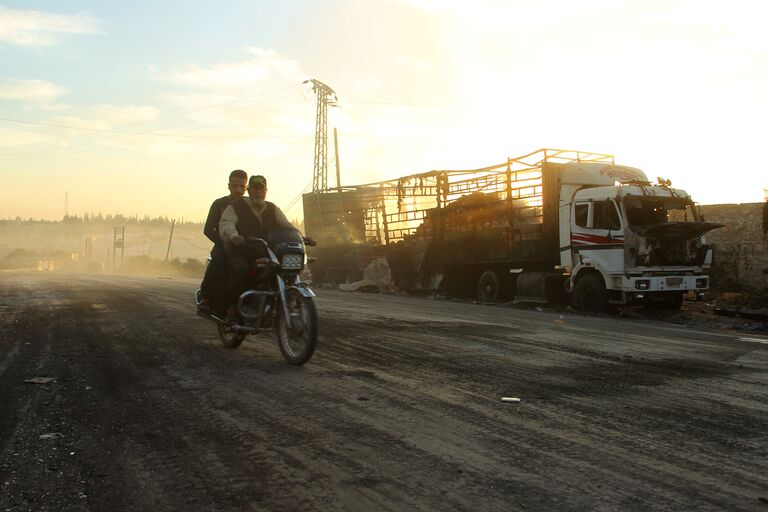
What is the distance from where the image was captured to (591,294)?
42.7ft

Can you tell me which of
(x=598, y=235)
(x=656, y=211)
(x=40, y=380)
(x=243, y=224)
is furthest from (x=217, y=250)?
(x=656, y=211)

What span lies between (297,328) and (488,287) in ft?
38.8

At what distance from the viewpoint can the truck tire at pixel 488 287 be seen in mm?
16078

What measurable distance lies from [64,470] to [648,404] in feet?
11.4

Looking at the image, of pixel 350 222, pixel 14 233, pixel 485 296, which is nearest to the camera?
pixel 485 296

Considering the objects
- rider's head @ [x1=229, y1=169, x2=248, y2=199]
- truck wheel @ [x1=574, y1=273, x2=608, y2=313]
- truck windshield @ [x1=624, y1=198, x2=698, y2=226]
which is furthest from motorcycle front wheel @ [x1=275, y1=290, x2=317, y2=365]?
truck windshield @ [x1=624, y1=198, x2=698, y2=226]

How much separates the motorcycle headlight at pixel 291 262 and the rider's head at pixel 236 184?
1.29 metres

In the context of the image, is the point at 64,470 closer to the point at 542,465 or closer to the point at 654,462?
the point at 542,465

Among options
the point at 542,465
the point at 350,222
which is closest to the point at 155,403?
the point at 542,465

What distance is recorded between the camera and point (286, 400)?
3.87m

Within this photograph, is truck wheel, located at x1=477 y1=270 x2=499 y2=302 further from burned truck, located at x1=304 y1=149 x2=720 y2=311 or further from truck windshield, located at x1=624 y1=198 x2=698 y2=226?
truck windshield, located at x1=624 y1=198 x2=698 y2=226

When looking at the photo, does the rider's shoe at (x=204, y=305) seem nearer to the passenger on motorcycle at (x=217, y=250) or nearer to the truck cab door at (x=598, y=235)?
the passenger on motorcycle at (x=217, y=250)

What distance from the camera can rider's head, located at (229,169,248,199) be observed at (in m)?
6.38

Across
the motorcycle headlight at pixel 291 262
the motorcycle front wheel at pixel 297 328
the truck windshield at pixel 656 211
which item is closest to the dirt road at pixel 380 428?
the motorcycle front wheel at pixel 297 328
